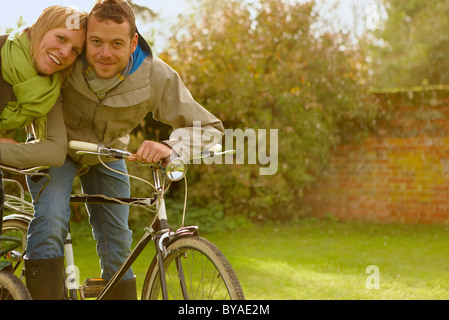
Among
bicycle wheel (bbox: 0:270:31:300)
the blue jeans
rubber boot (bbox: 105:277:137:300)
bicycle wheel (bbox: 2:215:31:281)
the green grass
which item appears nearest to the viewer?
bicycle wheel (bbox: 0:270:31:300)

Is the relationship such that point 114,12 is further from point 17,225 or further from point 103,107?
point 17,225

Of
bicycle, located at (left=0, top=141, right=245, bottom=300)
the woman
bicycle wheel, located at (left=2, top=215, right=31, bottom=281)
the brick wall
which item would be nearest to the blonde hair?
the woman

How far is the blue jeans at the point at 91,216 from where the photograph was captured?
2506 millimetres

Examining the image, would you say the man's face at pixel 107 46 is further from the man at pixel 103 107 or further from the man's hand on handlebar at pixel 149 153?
the man's hand on handlebar at pixel 149 153

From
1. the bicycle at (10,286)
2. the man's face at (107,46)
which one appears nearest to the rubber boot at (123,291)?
the bicycle at (10,286)

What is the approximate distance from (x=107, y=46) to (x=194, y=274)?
3.10ft

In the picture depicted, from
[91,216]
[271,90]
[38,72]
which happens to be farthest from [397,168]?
[38,72]

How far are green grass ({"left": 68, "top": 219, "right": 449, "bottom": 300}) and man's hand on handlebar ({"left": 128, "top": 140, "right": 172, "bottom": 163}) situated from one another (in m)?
1.44

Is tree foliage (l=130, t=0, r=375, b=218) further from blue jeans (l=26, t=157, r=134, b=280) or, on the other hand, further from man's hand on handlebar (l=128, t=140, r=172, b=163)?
man's hand on handlebar (l=128, t=140, r=172, b=163)

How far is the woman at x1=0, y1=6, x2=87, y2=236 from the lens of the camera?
2314 millimetres

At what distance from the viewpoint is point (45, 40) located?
234 centimetres

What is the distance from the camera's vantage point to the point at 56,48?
2.35 metres
